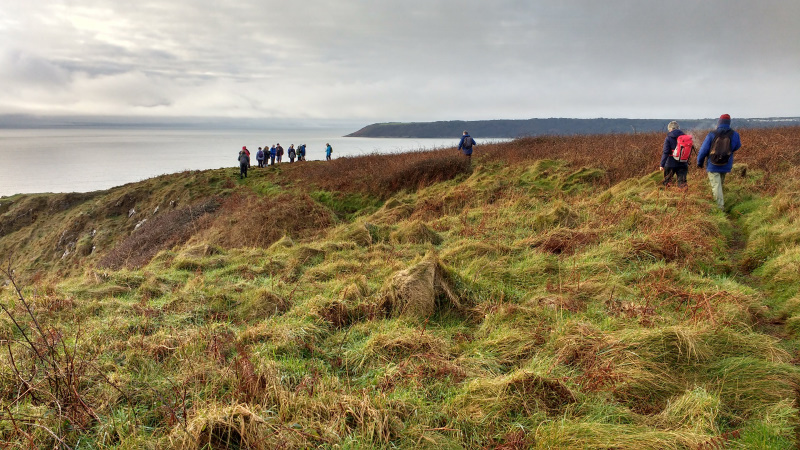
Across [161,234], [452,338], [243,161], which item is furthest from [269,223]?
[243,161]

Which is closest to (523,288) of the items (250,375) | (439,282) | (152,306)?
(439,282)

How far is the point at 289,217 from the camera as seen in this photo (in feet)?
48.9

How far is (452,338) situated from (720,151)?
8146 millimetres

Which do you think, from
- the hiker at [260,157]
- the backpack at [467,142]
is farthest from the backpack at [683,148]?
the hiker at [260,157]

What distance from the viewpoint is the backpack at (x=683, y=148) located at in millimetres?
9812

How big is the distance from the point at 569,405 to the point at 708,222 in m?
6.26

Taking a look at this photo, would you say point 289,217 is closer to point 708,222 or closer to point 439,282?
point 439,282

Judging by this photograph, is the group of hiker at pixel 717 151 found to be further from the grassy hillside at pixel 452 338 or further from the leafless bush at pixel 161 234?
the leafless bush at pixel 161 234

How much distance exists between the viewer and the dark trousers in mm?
10352

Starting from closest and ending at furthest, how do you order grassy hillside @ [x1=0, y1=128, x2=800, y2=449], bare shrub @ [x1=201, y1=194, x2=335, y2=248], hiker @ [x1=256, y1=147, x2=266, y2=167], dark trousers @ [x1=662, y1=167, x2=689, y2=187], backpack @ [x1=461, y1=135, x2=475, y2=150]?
1. grassy hillside @ [x1=0, y1=128, x2=800, y2=449]
2. dark trousers @ [x1=662, y1=167, x2=689, y2=187]
3. bare shrub @ [x1=201, y1=194, x2=335, y2=248]
4. backpack @ [x1=461, y1=135, x2=475, y2=150]
5. hiker @ [x1=256, y1=147, x2=266, y2=167]

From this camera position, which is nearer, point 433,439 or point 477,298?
point 433,439

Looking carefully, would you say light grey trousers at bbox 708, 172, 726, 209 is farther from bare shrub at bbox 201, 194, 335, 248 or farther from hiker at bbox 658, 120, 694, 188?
bare shrub at bbox 201, 194, 335, 248

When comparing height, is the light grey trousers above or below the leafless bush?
above

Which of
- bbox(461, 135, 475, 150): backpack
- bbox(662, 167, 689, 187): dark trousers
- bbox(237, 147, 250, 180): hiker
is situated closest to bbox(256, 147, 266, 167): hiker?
bbox(237, 147, 250, 180): hiker
